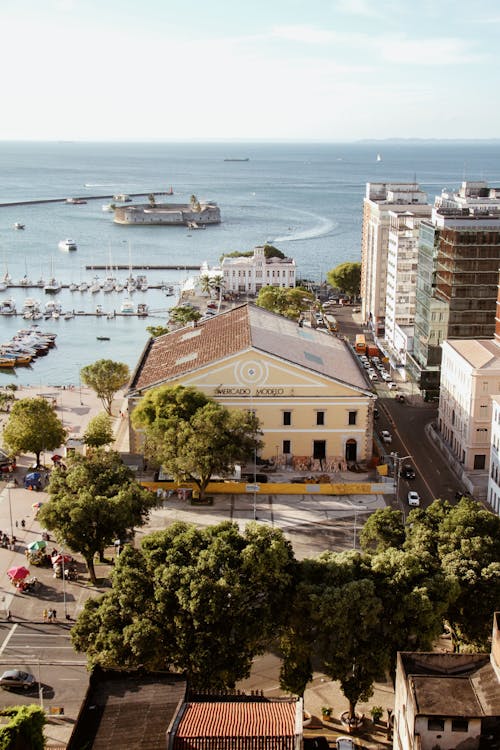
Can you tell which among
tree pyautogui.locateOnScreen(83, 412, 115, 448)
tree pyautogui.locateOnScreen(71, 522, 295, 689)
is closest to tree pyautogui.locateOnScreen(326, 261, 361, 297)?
tree pyautogui.locateOnScreen(83, 412, 115, 448)

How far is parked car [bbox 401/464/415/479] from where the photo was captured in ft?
206

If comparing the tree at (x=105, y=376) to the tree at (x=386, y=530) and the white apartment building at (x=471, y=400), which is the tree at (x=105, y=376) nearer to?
the white apartment building at (x=471, y=400)

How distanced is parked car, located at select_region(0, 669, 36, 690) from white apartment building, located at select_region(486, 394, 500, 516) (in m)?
33.9

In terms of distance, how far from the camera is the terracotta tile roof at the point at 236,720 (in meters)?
26.1

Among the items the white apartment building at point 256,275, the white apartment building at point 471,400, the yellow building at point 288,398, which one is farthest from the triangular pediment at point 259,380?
the white apartment building at point 256,275

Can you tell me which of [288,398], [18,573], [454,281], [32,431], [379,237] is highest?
[379,237]

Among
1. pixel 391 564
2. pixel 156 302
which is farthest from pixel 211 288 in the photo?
pixel 391 564

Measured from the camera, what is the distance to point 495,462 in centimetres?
5809

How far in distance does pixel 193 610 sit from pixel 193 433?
22.7 m

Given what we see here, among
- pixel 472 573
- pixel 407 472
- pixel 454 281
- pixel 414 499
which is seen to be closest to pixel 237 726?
pixel 472 573

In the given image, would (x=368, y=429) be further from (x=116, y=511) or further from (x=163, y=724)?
(x=163, y=724)

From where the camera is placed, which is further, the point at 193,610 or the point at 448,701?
the point at 193,610

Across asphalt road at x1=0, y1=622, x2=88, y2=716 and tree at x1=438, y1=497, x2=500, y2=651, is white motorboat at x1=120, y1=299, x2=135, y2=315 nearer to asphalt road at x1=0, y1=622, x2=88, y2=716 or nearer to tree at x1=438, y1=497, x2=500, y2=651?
asphalt road at x1=0, y1=622, x2=88, y2=716

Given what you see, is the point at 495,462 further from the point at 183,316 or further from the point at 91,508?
the point at 183,316
